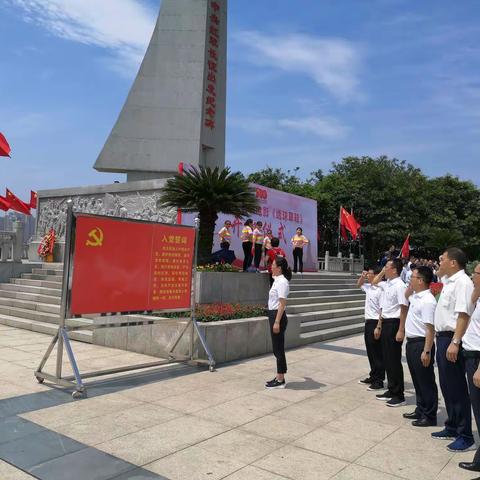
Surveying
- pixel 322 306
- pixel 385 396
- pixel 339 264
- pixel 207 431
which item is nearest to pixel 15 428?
pixel 207 431

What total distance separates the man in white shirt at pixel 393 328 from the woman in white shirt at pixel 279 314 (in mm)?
1169

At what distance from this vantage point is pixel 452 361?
156 inches

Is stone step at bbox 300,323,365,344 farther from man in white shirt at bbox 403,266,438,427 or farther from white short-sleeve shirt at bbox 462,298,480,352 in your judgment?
white short-sleeve shirt at bbox 462,298,480,352

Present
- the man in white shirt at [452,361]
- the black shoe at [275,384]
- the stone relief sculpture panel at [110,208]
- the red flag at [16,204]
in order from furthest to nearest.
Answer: the red flag at [16,204]
the stone relief sculpture panel at [110,208]
the black shoe at [275,384]
the man in white shirt at [452,361]

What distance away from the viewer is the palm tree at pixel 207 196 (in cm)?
1033

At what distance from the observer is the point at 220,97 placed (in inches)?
792

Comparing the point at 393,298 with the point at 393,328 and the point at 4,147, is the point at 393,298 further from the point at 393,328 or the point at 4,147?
the point at 4,147

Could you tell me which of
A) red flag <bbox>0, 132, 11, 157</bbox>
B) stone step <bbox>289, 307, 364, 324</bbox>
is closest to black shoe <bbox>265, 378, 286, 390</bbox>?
stone step <bbox>289, 307, 364, 324</bbox>

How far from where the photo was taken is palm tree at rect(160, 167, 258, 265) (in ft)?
33.9

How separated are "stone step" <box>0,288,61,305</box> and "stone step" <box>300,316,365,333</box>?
5418mm

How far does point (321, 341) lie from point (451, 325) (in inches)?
228

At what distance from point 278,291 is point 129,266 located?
1889 mm

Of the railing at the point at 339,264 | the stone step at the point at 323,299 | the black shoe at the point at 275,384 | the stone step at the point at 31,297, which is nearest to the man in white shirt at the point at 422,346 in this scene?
the black shoe at the point at 275,384

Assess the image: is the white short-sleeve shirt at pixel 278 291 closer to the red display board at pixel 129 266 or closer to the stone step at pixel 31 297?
the red display board at pixel 129 266
